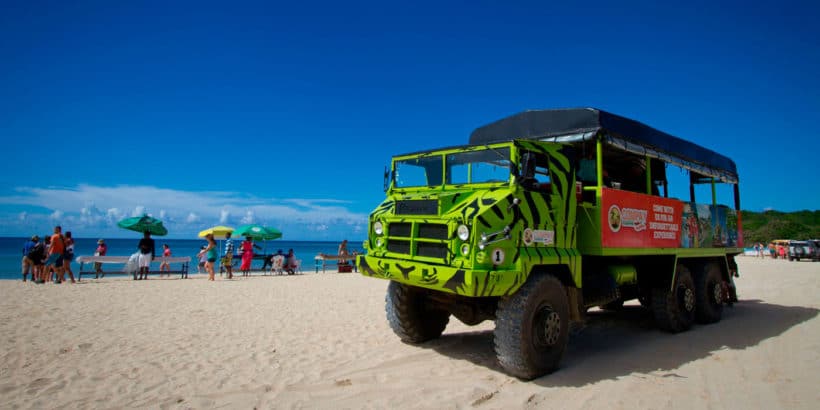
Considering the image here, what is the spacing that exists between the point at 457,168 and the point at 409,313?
229 centimetres

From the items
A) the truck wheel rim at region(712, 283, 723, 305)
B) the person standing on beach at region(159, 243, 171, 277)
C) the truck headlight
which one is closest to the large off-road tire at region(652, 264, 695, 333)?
the truck wheel rim at region(712, 283, 723, 305)

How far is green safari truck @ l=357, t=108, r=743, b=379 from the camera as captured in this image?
5.01 m

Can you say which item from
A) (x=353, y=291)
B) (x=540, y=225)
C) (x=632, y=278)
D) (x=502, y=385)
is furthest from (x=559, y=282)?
(x=353, y=291)

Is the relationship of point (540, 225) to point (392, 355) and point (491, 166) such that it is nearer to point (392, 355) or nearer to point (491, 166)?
point (491, 166)

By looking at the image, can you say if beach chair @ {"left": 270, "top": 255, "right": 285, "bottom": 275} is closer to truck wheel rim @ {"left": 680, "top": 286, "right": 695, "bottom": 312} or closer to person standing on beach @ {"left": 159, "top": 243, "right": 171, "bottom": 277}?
person standing on beach @ {"left": 159, "top": 243, "right": 171, "bottom": 277}

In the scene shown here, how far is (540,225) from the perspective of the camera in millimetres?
5461

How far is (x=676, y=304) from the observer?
7.85 metres

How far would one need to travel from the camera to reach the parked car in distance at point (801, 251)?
1368 inches

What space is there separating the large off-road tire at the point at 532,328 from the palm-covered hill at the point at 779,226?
72.4 meters

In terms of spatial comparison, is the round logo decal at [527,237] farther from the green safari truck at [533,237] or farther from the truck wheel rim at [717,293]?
the truck wheel rim at [717,293]

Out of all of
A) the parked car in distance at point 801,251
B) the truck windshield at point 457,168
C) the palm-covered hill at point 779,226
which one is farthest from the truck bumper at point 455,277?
the palm-covered hill at point 779,226

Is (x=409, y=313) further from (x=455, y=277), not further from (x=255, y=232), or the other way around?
(x=255, y=232)

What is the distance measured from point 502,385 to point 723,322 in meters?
6.57

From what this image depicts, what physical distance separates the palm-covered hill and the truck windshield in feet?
238
